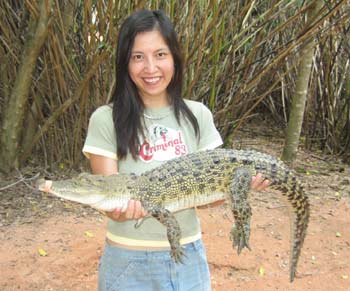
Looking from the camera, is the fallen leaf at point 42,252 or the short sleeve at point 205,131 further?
the fallen leaf at point 42,252

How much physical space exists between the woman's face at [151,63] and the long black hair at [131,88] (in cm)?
2

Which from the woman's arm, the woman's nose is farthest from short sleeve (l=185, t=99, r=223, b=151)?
the woman's arm

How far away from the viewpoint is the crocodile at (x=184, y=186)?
72.0 inches

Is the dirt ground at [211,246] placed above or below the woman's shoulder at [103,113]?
below

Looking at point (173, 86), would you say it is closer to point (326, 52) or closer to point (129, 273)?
point (129, 273)

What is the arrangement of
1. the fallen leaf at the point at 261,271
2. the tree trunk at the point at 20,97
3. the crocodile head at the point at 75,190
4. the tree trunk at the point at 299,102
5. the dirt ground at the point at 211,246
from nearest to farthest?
the crocodile head at the point at 75,190 < the dirt ground at the point at 211,246 < the fallen leaf at the point at 261,271 < the tree trunk at the point at 20,97 < the tree trunk at the point at 299,102

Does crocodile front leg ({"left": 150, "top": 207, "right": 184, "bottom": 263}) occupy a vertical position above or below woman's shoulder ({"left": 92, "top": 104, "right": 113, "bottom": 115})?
below

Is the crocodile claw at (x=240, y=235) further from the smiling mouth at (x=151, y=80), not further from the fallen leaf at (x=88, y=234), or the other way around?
the fallen leaf at (x=88, y=234)

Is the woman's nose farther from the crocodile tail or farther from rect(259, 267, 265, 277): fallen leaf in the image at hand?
rect(259, 267, 265, 277): fallen leaf

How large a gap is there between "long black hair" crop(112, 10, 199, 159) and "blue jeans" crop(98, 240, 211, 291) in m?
0.34

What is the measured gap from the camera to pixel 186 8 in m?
3.81

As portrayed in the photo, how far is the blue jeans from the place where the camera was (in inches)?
74.9

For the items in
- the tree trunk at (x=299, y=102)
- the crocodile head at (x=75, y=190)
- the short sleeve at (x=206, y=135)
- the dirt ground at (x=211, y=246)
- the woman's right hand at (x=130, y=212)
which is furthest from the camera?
the tree trunk at (x=299, y=102)

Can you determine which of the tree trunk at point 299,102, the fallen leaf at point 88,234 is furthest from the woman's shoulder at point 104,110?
the tree trunk at point 299,102
